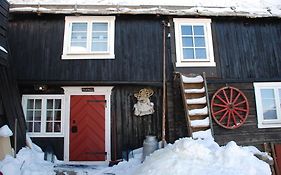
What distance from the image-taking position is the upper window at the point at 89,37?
9805 mm

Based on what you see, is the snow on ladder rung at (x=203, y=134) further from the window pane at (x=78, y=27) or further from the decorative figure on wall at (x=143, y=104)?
the window pane at (x=78, y=27)

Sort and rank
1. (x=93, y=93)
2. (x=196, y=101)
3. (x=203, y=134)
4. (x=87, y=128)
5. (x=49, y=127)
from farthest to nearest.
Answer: (x=93, y=93) < (x=87, y=128) < (x=49, y=127) < (x=196, y=101) < (x=203, y=134)

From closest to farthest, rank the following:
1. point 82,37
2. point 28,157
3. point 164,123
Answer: point 28,157 < point 164,123 < point 82,37

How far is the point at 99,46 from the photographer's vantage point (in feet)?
32.8

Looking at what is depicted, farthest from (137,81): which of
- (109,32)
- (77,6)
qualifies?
(77,6)

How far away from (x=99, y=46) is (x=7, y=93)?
3.44 m

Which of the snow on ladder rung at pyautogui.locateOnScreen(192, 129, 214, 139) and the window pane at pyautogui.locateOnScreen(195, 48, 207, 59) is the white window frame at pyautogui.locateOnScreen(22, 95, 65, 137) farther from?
the window pane at pyautogui.locateOnScreen(195, 48, 207, 59)

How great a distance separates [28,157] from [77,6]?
544 cm

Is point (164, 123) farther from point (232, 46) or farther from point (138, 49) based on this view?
point (232, 46)

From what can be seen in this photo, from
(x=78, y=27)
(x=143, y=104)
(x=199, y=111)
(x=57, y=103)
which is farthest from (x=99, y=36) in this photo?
(x=199, y=111)

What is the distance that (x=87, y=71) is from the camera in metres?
9.69

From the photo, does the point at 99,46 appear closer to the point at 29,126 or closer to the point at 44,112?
the point at 44,112

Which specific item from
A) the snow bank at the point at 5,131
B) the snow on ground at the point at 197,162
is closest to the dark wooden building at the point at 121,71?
the snow bank at the point at 5,131

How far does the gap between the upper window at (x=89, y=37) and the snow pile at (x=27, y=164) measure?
3340mm
